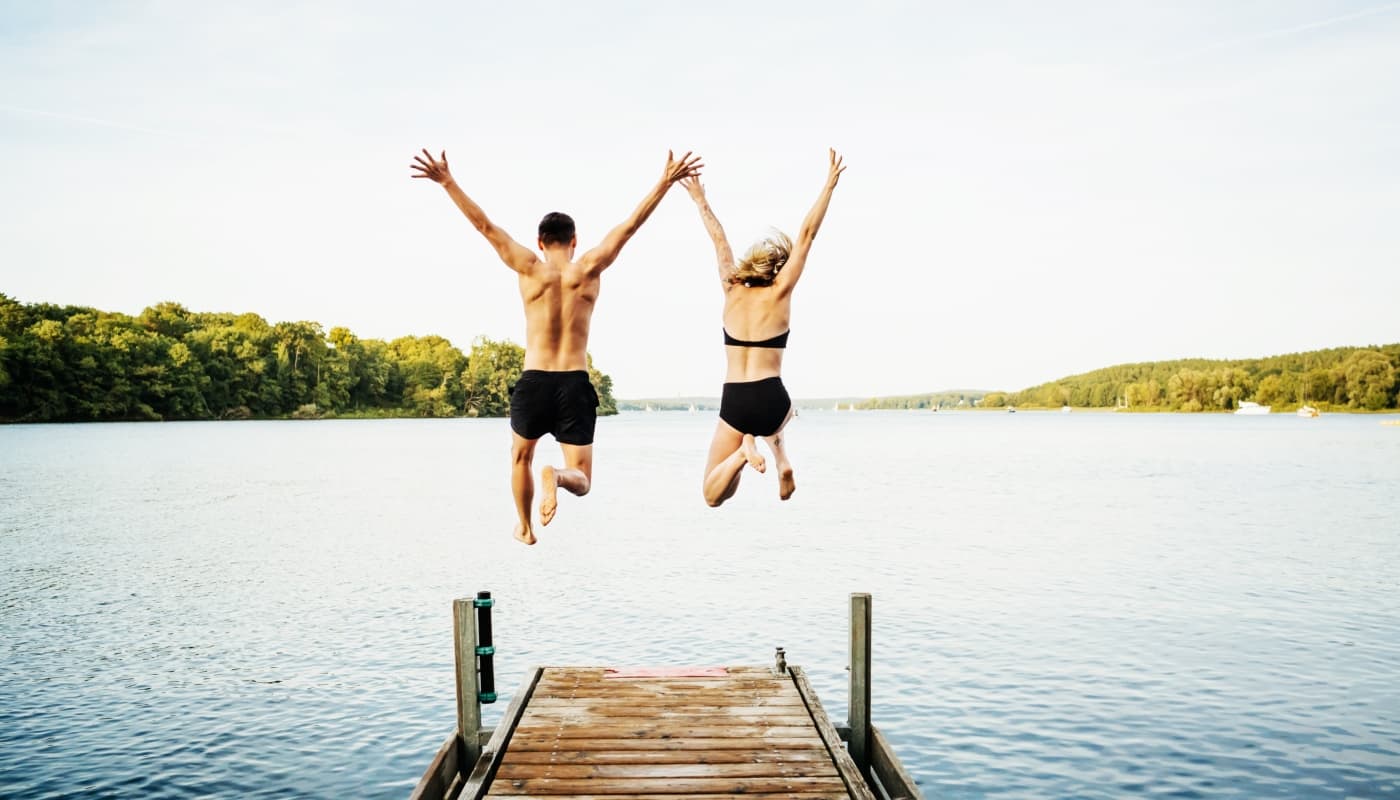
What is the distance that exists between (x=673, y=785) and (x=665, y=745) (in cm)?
142

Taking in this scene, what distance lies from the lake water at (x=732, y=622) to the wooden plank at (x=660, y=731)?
522 centimetres

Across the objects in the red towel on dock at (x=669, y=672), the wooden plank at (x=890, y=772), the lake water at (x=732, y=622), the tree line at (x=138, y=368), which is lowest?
the lake water at (x=732, y=622)

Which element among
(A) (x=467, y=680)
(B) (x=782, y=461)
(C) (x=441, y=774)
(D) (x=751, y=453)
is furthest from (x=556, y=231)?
(A) (x=467, y=680)

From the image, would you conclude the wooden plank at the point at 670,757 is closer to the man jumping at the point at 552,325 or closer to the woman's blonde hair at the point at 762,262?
the man jumping at the point at 552,325

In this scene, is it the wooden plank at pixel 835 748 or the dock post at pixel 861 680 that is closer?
the wooden plank at pixel 835 748

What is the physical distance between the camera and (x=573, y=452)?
21.5ft

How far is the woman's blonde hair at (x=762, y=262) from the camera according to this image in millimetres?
6812

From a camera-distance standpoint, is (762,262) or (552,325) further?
(762,262)

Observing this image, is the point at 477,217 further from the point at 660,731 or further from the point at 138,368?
the point at 138,368

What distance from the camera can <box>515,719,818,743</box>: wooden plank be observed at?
51.2 feet

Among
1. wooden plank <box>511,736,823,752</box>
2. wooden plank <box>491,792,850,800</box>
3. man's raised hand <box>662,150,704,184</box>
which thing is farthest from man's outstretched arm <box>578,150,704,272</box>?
wooden plank <box>511,736,823,752</box>

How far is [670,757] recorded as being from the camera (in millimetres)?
14789

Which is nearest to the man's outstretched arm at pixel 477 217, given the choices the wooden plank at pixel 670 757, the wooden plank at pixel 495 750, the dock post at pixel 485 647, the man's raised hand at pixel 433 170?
the man's raised hand at pixel 433 170

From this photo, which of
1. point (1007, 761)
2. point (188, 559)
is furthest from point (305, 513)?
point (1007, 761)
